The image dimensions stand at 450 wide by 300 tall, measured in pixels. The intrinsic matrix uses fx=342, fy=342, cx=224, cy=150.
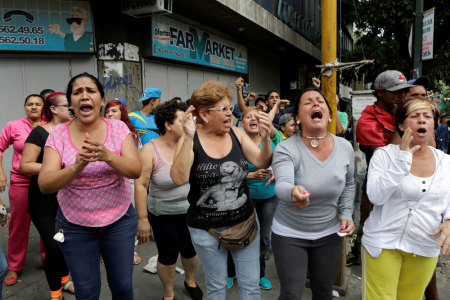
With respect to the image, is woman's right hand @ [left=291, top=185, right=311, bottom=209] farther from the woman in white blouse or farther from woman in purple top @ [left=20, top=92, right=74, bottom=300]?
woman in purple top @ [left=20, top=92, right=74, bottom=300]

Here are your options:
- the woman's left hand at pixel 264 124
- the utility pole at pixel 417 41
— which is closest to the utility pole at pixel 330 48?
the woman's left hand at pixel 264 124

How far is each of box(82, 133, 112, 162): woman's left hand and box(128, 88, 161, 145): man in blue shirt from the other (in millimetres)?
2579

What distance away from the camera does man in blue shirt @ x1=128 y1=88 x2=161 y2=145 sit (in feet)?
16.0

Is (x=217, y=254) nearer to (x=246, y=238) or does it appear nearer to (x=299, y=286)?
(x=246, y=238)

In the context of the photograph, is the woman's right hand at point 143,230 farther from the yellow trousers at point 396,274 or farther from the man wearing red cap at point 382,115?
the man wearing red cap at point 382,115

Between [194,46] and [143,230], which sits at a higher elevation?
[194,46]

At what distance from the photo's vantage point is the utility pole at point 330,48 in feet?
11.0

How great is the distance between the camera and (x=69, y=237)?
7.70 feet

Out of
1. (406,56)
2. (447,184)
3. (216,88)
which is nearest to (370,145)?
(447,184)

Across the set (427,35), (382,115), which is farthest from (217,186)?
(427,35)

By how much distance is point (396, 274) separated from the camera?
91.0 inches

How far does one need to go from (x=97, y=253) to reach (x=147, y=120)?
282cm

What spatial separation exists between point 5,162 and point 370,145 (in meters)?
6.54

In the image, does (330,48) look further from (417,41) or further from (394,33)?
(394,33)
